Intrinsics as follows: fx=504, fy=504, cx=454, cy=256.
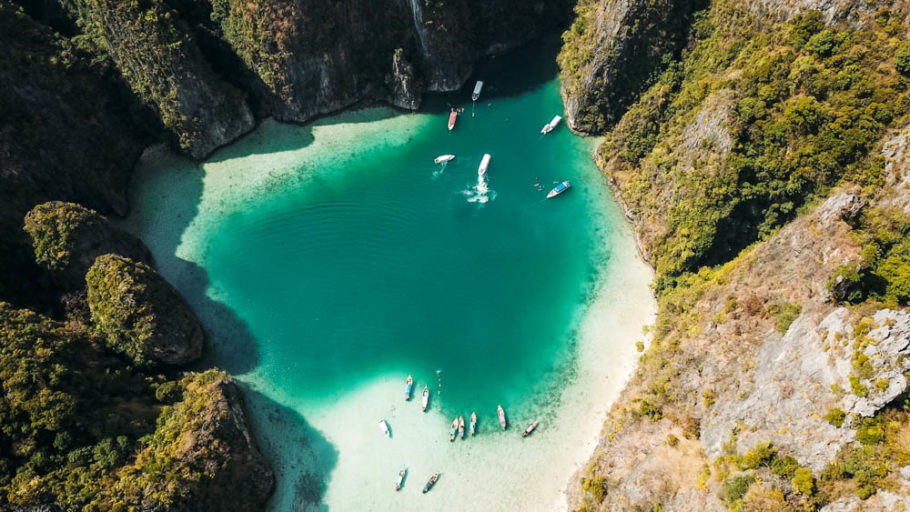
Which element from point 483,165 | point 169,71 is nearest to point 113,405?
point 169,71

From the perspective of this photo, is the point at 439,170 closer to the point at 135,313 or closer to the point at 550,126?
the point at 550,126

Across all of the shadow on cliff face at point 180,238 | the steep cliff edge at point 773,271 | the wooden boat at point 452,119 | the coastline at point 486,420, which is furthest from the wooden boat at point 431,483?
the wooden boat at point 452,119

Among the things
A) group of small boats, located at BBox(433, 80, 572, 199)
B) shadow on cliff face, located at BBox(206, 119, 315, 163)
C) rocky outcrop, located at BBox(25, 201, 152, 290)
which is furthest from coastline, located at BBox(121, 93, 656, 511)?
shadow on cliff face, located at BBox(206, 119, 315, 163)

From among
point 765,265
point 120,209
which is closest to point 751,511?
point 765,265

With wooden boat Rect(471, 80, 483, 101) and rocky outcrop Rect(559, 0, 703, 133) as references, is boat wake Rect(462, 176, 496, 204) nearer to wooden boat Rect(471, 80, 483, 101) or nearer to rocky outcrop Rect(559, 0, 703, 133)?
wooden boat Rect(471, 80, 483, 101)

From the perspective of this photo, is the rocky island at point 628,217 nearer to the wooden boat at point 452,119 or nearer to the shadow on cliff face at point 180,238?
the shadow on cliff face at point 180,238

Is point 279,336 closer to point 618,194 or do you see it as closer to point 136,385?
point 136,385
